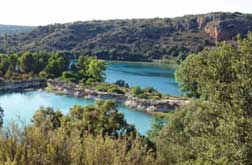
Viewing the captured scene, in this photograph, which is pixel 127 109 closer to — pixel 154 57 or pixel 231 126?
pixel 231 126

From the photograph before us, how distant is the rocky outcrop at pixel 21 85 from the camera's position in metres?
47.5

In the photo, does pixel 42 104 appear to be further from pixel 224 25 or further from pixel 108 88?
pixel 224 25

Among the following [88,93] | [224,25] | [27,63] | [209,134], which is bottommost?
[88,93]

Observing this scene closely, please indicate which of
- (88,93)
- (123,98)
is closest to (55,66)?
(88,93)

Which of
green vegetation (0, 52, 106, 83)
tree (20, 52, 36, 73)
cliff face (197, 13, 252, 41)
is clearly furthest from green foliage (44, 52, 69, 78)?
cliff face (197, 13, 252, 41)

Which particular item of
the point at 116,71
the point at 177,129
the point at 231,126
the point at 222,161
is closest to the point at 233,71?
the point at 231,126

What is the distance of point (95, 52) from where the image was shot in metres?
90.9

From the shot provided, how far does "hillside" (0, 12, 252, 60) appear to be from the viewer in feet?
303

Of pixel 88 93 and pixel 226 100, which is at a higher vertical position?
pixel 226 100

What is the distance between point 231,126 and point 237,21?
9547cm

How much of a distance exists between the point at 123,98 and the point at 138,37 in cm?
6148

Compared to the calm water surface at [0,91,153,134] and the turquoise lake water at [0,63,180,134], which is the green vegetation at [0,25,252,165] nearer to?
the turquoise lake water at [0,63,180,134]

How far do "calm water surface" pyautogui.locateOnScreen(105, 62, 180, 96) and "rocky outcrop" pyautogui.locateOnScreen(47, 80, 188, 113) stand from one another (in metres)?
8.28

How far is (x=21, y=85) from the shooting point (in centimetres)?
4909
